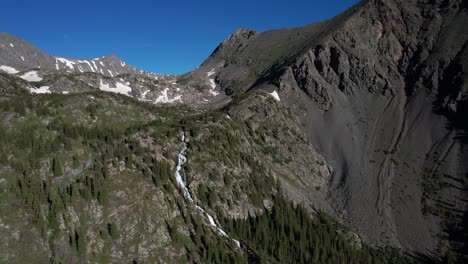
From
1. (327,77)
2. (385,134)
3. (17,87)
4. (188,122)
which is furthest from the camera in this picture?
(327,77)

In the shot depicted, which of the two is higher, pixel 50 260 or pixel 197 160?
pixel 197 160

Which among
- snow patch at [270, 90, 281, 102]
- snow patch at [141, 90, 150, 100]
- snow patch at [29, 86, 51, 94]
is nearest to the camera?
snow patch at [270, 90, 281, 102]

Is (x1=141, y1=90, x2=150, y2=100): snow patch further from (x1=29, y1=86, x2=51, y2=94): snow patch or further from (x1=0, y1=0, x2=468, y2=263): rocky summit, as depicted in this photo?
(x1=29, y1=86, x2=51, y2=94): snow patch

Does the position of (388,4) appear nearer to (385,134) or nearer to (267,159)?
(385,134)

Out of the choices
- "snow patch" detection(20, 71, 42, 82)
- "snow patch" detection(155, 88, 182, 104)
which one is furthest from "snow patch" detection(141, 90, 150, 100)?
"snow patch" detection(20, 71, 42, 82)

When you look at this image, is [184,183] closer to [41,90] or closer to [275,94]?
[275,94]

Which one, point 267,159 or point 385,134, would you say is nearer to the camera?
point 267,159

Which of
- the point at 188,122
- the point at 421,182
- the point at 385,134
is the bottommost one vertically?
the point at 421,182

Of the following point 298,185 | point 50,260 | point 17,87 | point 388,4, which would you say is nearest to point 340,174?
point 298,185

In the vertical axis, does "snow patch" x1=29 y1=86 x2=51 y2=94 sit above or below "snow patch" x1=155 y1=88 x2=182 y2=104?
above
